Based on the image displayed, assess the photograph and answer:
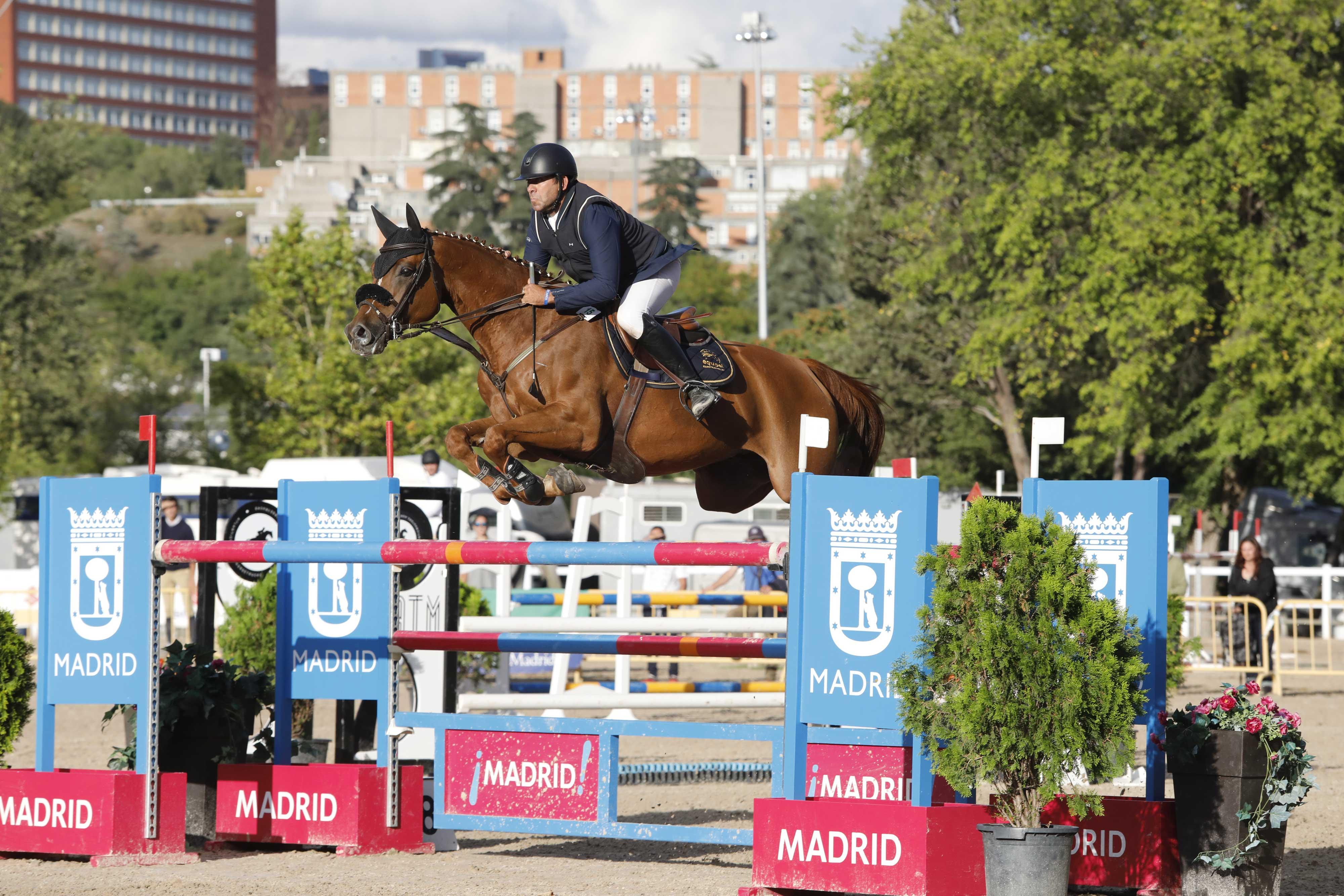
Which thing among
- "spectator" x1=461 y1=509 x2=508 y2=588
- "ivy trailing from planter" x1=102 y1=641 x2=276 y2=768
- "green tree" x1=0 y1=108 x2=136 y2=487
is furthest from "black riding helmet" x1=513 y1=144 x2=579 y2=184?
"green tree" x1=0 y1=108 x2=136 y2=487

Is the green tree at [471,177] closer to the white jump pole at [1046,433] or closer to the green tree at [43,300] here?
the green tree at [43,300]

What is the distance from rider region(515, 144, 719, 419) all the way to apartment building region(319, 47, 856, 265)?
95.4 m

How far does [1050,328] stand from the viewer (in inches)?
830

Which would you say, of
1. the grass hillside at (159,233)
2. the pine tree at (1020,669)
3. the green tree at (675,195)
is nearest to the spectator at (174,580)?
the pine tree at (1020,669)

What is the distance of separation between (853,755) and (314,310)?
75.6ft

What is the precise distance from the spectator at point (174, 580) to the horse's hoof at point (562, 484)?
136 cm

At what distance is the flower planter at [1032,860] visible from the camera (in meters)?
4.26

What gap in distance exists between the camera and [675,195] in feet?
258

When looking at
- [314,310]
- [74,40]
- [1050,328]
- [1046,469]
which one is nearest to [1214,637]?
[1050,328]

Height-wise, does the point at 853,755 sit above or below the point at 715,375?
below

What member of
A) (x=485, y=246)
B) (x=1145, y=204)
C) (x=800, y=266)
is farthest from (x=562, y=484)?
(x=800, y=266)

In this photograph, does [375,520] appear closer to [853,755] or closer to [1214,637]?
[853,755]

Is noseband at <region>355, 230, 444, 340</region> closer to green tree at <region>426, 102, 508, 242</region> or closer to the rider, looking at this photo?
the rider

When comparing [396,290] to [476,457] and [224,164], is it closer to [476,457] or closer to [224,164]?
[476,457]
